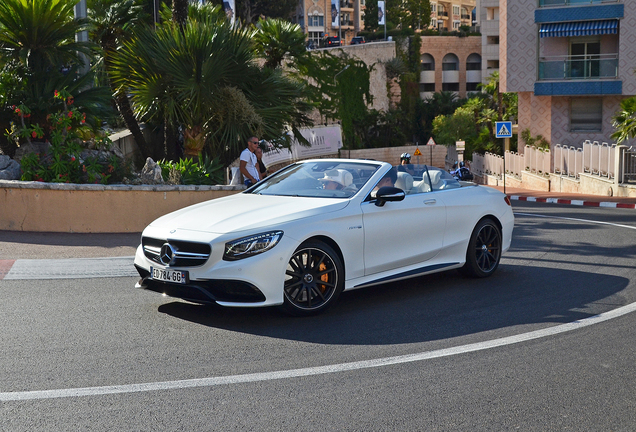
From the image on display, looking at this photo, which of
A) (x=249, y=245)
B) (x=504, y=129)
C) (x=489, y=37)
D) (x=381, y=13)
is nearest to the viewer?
(x=249, y=245)

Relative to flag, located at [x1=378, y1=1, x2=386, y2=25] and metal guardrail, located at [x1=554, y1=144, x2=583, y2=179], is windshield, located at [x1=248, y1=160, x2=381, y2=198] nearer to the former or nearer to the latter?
metal guardrail, located at [x1=554, y1=144, x2=583, y2=179]

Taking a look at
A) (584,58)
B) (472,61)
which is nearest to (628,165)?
(584,58)

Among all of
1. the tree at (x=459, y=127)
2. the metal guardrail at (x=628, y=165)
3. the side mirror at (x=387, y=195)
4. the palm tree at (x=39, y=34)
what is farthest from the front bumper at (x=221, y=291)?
the tree at (x=459, y=127)

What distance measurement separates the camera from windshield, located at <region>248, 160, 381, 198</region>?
7895 mm

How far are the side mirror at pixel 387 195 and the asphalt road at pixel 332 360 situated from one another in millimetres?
1052

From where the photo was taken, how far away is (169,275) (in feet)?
22.4

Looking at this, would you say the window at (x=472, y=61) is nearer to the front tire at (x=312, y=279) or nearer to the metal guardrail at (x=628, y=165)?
the metal guardrail at (x=628, y=165)

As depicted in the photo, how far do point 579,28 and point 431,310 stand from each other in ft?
110

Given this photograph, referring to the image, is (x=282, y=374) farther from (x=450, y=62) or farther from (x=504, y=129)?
(x=450, y=62)

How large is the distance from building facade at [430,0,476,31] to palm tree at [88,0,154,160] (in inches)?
4297

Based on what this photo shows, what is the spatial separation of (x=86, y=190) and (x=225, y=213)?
5956mm

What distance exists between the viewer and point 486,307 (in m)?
7.59

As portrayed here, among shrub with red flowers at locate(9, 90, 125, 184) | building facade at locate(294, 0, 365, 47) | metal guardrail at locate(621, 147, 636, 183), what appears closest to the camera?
shrub with red flowers at locate(9, 90, 125, 184)

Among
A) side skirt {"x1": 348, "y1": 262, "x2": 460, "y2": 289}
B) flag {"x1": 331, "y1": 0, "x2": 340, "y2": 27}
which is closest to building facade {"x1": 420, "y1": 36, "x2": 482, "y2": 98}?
flag {"x1": 331, "y1": 0, "x2": 340, "y2": 27}
